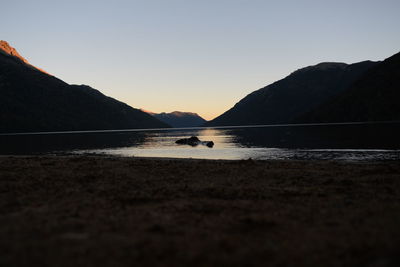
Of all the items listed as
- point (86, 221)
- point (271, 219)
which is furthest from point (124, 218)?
point (271, 219)

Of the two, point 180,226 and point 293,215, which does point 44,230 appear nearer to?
point 180,226

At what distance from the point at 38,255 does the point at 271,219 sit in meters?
7.39

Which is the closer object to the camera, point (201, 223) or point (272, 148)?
point (201, 223)

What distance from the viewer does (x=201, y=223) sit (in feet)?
35.4

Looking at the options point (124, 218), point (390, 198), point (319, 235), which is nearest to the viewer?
point (319, 235)

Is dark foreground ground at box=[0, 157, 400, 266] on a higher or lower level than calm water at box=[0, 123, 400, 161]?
higher

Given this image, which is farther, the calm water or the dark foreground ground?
the calm water

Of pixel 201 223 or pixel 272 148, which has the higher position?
pixel 201 223

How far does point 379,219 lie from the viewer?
34.8ft

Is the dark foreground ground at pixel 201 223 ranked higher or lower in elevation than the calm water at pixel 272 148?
higher

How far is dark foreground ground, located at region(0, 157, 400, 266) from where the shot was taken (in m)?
7.70

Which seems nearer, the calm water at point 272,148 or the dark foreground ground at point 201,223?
the dark foreground ground at point 201,223

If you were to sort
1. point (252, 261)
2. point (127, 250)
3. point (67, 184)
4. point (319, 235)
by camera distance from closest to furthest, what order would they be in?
point (252, 261) < point (127, 250) < point (319, 235) < point (67, 184)

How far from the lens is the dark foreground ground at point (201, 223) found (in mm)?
7699
